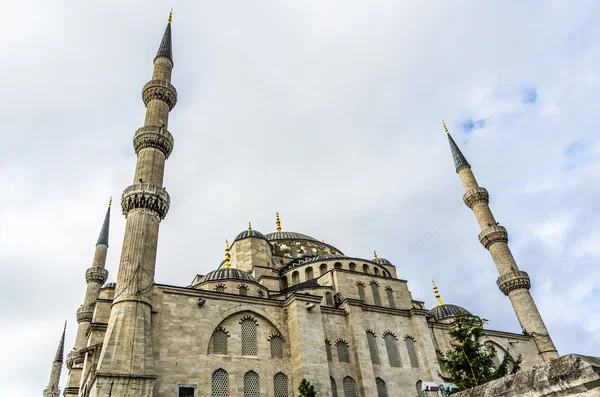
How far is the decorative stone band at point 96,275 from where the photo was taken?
84.1ft

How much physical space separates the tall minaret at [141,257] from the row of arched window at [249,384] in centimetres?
240

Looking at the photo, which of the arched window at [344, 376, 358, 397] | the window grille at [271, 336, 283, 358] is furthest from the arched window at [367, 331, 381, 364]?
the window grille at [271, 336, 283, 358]

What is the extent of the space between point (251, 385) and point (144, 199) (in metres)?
7.68

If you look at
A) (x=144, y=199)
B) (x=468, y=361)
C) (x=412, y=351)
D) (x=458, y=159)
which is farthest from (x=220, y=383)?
(x=458, y=159)

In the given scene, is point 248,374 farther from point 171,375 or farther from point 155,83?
point 155,83

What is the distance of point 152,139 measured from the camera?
687 inches

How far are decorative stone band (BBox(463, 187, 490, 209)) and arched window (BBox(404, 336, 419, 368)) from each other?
1194 cm

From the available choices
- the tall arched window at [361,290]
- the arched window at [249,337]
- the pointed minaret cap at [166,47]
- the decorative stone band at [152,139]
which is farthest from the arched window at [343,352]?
the pointed minaret cap at [166,47]

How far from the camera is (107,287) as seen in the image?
20953 mm

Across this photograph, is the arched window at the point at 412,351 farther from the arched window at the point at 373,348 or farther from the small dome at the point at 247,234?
the small dome at the point at 247,234

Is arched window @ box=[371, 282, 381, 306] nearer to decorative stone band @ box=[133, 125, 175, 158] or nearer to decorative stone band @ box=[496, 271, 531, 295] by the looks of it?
decorative stone band @ box=[496, 271, 531, 295]

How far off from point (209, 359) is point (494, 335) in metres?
16.2

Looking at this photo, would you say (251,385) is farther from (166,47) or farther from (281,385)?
(166,47)

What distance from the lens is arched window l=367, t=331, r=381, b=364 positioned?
17188 mm
